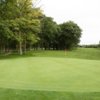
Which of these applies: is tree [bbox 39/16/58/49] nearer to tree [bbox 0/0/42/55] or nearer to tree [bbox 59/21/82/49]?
tree [bbox 59/21/82/49]

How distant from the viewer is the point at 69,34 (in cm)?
5991

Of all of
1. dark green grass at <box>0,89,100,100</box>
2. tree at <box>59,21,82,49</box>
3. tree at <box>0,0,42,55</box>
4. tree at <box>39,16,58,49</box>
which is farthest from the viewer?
tree at <box>59,21,82,49</box>

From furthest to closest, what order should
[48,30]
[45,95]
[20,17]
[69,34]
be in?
[69,34], [48,30], [20,17], [45,95]

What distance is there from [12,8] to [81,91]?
27.7m

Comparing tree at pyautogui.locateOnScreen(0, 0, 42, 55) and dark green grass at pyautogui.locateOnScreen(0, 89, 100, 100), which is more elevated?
tree at pyautogui.locateOnScreen(0, 0, 42, 55)

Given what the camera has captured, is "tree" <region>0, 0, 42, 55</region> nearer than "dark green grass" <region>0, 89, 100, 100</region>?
No

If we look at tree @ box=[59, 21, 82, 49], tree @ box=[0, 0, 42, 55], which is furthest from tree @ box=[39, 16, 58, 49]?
tree @ box=[0, 0, 42, 55]

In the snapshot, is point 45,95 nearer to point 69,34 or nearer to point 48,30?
point 48,30

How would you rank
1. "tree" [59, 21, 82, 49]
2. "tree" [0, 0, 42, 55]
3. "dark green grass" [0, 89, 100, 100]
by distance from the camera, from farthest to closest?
"tree" [59, 21, 82, 49] → "tree" [0, 0, 42, 55] → "dark green grass" [0, 89, 100, 100]

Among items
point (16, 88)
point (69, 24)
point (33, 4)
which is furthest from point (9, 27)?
point (69, 24)

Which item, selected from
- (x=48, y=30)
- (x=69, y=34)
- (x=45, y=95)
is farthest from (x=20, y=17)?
(x=45, y=95)

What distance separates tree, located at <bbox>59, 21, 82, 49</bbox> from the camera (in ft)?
196

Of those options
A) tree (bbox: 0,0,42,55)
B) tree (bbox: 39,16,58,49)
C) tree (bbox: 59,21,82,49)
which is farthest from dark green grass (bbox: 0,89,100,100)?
tree (bbox: 59,21,82,49)

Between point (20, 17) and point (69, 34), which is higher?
point (20, 17)
